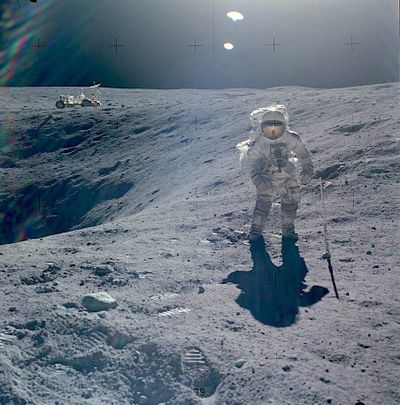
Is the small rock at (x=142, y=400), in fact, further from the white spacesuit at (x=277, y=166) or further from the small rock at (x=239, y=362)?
the white spacesuit at (x=277, y=166)

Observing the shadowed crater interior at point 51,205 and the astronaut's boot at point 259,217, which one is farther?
the shadowed crater interior at point 51,205

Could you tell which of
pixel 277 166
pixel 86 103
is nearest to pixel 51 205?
pixel 86 103

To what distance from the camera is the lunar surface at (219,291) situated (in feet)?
10.3

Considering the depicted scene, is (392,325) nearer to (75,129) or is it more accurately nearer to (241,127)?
(241,127)

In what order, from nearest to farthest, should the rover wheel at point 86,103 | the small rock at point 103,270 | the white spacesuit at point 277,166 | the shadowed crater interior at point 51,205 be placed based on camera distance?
the small rock at point 103,270
the white spacesuit at point 277,166
the shadowed crater interior at point 51,205
the rover wheel at point 86,103

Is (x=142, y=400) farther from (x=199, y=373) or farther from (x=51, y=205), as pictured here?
(x=51, y=205)

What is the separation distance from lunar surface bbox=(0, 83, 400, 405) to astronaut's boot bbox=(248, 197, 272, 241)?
120 millimetres

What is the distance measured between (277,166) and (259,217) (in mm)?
479

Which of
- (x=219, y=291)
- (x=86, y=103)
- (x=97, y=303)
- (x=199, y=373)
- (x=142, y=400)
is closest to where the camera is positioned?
(x=142, y=400)

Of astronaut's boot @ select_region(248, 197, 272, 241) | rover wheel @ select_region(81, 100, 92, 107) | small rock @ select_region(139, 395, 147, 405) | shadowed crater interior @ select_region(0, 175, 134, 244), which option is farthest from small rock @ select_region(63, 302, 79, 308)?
rover wheel @ select_region(81, 100, 92, 107)

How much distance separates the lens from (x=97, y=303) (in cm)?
395

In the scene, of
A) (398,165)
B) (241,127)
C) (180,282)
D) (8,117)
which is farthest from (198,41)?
(180,282)

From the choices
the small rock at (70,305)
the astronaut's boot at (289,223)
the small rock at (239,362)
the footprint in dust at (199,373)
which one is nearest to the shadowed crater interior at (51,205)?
the astronaut's boot at (289,223)

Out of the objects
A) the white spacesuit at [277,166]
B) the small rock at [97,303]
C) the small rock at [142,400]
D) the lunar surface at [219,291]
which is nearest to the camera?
the small rock at [142,400]
